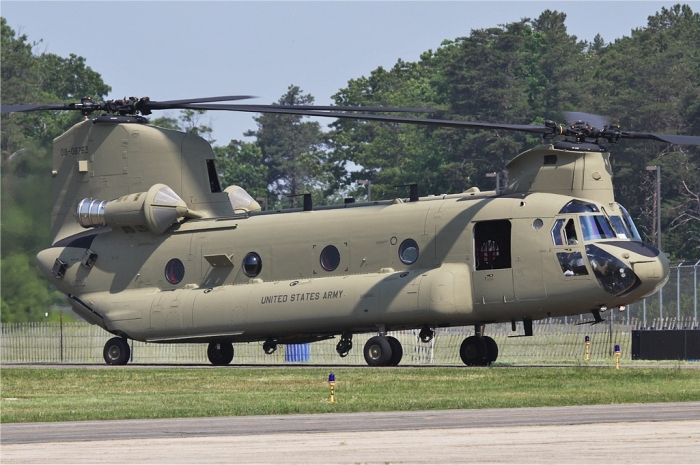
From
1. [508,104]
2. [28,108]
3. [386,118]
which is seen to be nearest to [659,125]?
[508,104]

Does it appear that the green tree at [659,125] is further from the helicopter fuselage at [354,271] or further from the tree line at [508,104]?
the helicopter fuselage at [354,271]

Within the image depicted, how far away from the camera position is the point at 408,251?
3406 centimetres

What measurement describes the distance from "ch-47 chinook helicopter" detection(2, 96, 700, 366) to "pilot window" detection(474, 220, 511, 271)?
0.04 m

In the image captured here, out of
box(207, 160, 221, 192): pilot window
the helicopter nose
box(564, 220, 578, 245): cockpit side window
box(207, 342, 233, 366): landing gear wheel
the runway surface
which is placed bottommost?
box(207, 342, 233, 366): landing gear wheel

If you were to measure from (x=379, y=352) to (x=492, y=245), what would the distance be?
166 inches

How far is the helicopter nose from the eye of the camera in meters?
31.6

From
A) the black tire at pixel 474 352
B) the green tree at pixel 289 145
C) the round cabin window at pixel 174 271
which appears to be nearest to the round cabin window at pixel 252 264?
the round cabin window at pixel 174 271

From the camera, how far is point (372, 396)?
81.2 ft

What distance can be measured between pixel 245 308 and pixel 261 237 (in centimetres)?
215

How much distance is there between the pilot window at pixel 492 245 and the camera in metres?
33.0

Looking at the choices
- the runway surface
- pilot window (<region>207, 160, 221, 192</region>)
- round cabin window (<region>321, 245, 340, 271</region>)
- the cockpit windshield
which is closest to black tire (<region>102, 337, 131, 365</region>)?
pilot window (<region>207, 160, 221, 192</region>)

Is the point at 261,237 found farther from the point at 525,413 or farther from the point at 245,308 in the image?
the point at 525,413

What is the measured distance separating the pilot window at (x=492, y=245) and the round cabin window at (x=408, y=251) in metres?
1.72

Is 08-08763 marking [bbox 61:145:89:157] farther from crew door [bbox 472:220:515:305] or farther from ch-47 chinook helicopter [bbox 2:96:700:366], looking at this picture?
crew door [bbox 472:220:515:305]
